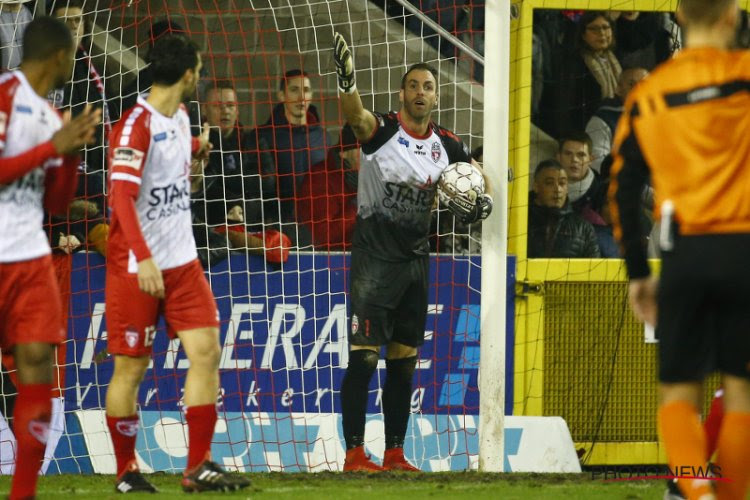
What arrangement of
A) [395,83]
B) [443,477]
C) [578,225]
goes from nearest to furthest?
[443,477]
[578,225]
[395,83]

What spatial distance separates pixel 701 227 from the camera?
11.4ft

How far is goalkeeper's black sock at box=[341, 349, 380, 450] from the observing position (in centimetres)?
647

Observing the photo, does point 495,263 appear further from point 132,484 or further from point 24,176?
point 24,176

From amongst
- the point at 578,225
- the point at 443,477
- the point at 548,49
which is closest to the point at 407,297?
the point at 443,477

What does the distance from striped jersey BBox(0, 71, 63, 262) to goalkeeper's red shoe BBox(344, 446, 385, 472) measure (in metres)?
2.58

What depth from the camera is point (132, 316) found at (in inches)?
194

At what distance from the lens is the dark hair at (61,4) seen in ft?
25.2

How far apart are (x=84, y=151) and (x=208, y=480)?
3.34 meters

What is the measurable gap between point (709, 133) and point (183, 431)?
4.72 metres

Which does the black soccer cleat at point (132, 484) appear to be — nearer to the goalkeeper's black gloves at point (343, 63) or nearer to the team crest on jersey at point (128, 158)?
the team crest on jersey at point (128, 158)

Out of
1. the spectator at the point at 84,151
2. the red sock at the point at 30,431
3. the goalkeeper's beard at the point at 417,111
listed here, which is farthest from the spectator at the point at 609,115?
the red sock at the point at 30,431

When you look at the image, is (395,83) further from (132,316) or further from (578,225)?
(132,316)

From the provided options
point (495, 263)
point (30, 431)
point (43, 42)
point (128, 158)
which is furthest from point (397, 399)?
point (43, 42)

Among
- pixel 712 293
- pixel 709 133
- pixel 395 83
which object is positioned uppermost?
pixel 395 83
